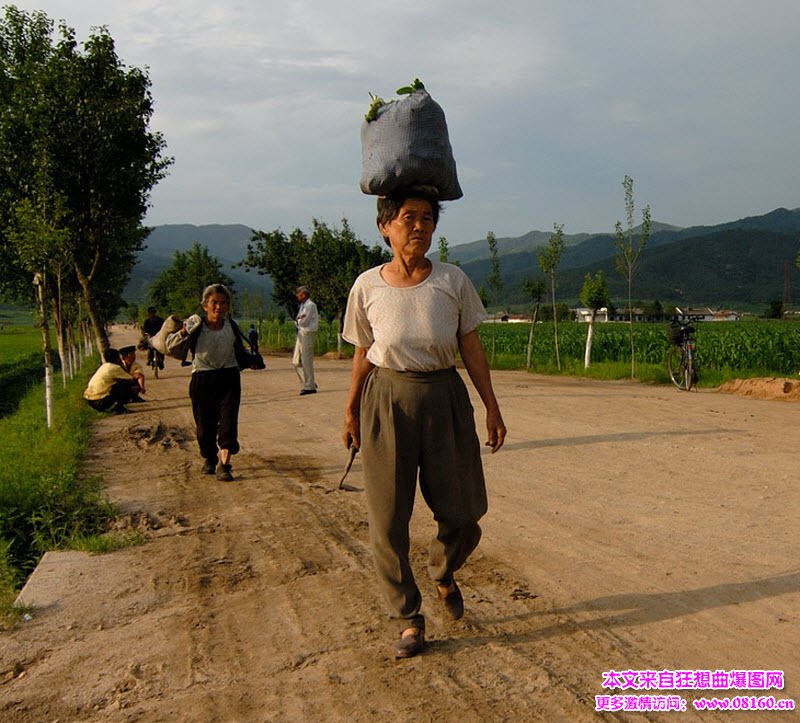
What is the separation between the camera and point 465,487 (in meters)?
3.83

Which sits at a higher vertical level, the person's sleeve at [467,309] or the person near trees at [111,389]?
the person's sleeve at [467,309]

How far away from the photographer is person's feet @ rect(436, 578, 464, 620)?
3.98 m

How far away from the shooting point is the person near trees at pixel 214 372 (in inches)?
311

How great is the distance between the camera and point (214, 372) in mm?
8031

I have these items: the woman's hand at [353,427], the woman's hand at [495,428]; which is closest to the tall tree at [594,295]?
the woman's hand at [495,428]

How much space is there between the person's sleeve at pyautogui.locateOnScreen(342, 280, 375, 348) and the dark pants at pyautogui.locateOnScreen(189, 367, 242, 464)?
14.2ft

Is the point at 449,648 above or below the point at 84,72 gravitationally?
below

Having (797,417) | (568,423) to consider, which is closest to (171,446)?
(568,423)

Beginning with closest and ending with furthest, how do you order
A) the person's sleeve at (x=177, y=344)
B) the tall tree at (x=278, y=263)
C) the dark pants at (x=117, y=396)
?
the person's sleeve at (x=177, y=344)
the dark pants at (x=117, y=396)
the tall tree at (x=278, y=263)

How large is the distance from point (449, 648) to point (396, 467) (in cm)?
89

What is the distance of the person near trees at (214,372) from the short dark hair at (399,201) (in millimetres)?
4215

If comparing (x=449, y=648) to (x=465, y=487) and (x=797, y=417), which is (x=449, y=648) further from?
(x=797, y=417)

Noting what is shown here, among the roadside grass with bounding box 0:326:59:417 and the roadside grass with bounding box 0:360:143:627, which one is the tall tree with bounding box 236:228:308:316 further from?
the roadside grass with bounding box 0:360:143:627

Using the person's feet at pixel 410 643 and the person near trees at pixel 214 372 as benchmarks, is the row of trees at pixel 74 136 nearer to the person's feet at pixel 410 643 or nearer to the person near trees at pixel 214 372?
the person near trees at pixel 214 372
